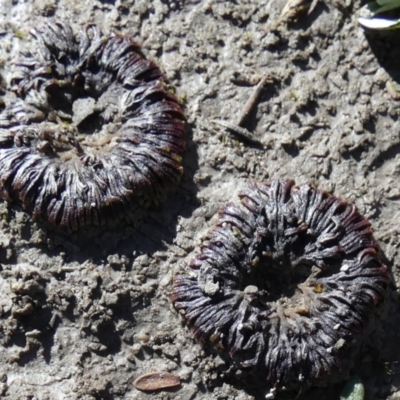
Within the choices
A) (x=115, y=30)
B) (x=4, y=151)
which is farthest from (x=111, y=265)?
(x=115, y=30)

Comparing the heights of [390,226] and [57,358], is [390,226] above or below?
above

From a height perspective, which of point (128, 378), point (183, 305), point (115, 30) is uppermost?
point (115, 30)

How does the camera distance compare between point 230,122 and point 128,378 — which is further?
point 230,122

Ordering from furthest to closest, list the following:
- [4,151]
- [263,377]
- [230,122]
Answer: [230,122], [4,151], [263,377]

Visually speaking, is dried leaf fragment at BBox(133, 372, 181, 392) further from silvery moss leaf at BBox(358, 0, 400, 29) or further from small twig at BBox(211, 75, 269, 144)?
silvery moss leaf at BBox(358, 0, 400, 29)

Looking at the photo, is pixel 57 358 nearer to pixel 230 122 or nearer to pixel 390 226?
pixel 230 122

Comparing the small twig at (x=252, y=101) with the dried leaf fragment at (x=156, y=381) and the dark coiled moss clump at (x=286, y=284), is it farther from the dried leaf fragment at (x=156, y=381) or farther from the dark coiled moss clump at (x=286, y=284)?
the dried leaf fragment at (x=156, y=381)
